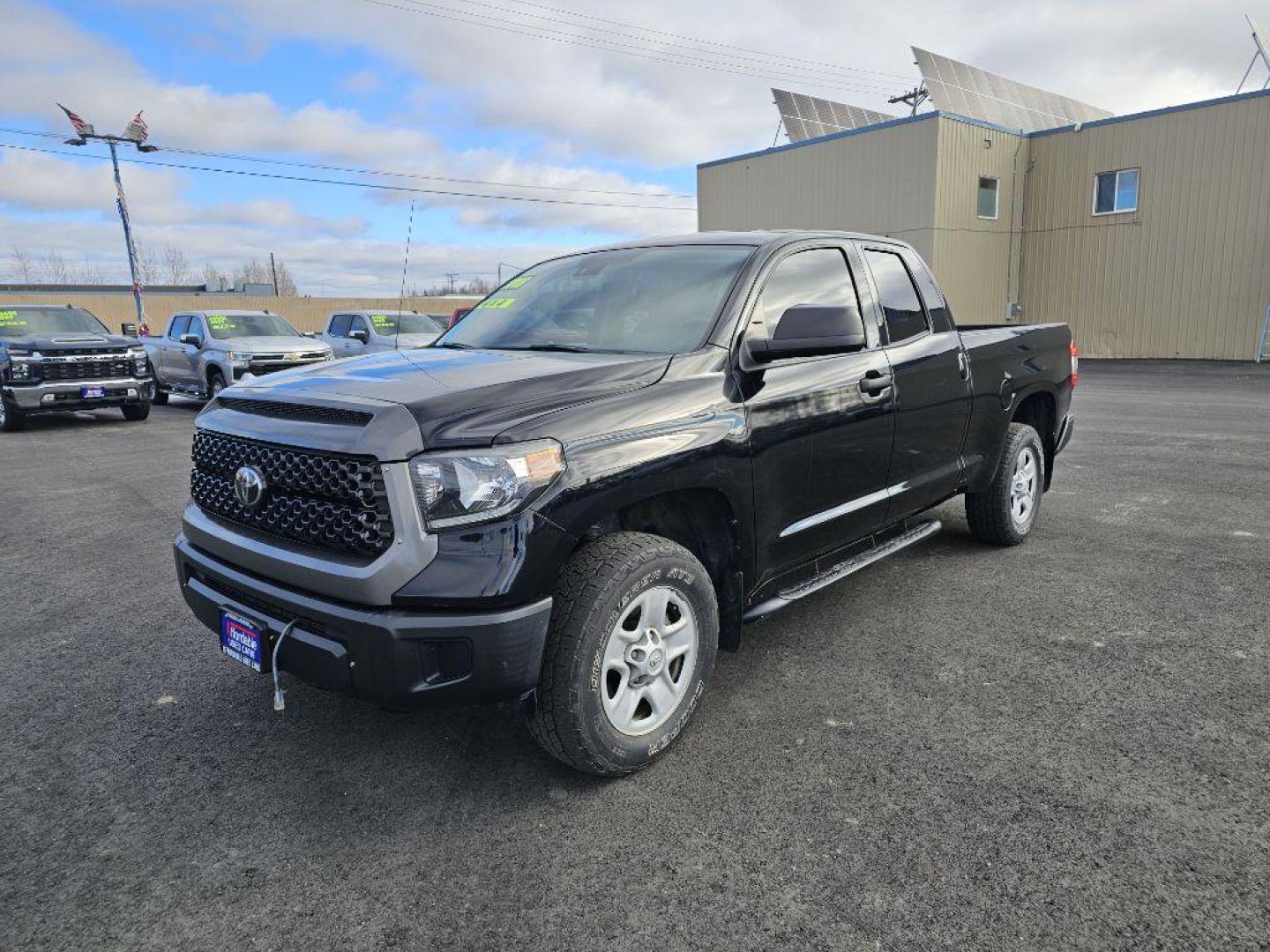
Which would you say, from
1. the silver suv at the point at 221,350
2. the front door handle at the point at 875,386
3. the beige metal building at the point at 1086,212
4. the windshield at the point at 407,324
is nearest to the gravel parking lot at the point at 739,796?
the front door handle at the point at 875,386

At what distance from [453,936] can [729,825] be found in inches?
33.1

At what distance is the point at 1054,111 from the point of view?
1067 inches

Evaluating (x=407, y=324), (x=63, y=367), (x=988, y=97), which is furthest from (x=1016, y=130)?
(x=63, y=367)

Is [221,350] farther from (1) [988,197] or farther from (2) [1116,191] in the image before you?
(2) [1116,191]

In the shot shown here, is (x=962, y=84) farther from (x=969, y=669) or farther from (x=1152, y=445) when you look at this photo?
(x=969, y=669)

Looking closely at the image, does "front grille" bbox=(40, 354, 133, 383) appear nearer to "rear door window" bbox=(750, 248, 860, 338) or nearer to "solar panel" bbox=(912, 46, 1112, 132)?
"rear door window" bbox=(750, 248, 860, 338)

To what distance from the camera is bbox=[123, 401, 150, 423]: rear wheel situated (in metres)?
13.3

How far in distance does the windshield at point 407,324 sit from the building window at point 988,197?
15.3m

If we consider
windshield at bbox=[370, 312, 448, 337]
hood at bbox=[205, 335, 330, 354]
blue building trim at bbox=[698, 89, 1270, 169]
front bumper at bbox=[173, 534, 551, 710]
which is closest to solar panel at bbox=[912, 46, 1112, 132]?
blue building trim at bbox=[698, 89, 1270, 169]

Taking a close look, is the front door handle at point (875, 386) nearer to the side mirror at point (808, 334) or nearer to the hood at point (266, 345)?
the side mirror at point (808, 334)

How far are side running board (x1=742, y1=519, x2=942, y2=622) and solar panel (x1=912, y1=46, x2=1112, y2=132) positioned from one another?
2167 centimetres

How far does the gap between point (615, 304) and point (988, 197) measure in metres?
23.1

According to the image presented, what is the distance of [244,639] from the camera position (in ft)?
9.05

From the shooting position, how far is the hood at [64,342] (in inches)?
476
